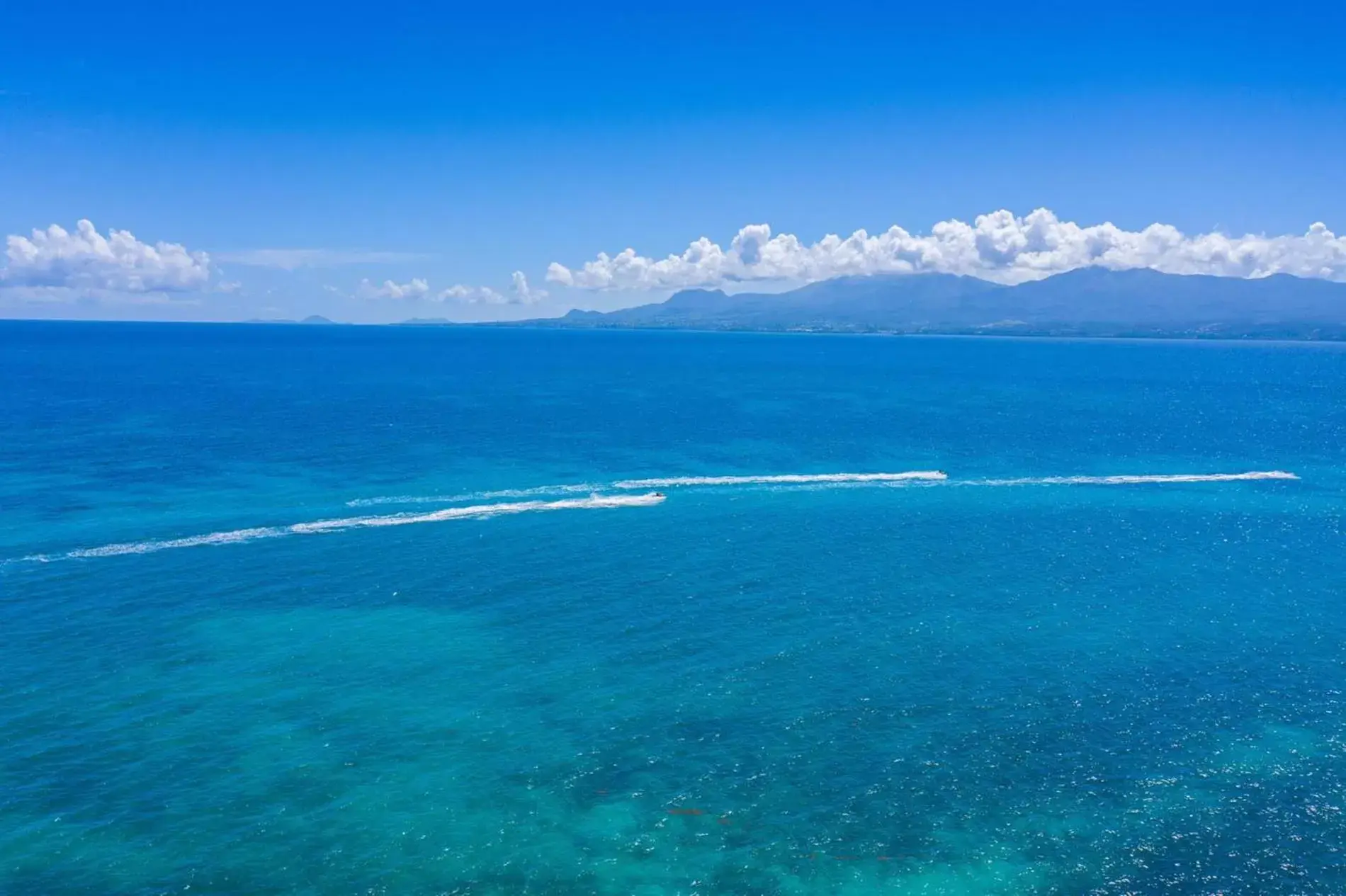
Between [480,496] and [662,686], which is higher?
[480,496]

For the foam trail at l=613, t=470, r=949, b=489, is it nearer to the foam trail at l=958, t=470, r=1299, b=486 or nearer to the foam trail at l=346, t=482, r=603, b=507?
the foam trail at l=346, t=482, r=603, b=507

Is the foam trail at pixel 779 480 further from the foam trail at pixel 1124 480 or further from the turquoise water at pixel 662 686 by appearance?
the foam trail at pixel 1124 480

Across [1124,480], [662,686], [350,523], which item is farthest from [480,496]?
[1124,480]

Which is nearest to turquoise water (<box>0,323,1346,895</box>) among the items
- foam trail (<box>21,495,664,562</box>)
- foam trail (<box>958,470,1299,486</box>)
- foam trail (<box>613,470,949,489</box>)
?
foam trail (<box>21,495,664,562</box>)

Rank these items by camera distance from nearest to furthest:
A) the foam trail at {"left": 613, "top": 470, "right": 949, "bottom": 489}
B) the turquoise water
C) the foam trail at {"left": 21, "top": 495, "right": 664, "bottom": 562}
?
the turquoise water → the foam trail at {"left": 21, "top": 495, "right": 664, "bottom": 562} → the foam trail at {"left": 613, "top": 470, "right": 949, "bottom": 489}

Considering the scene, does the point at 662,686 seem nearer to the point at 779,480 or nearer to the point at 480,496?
the point at 480,496
